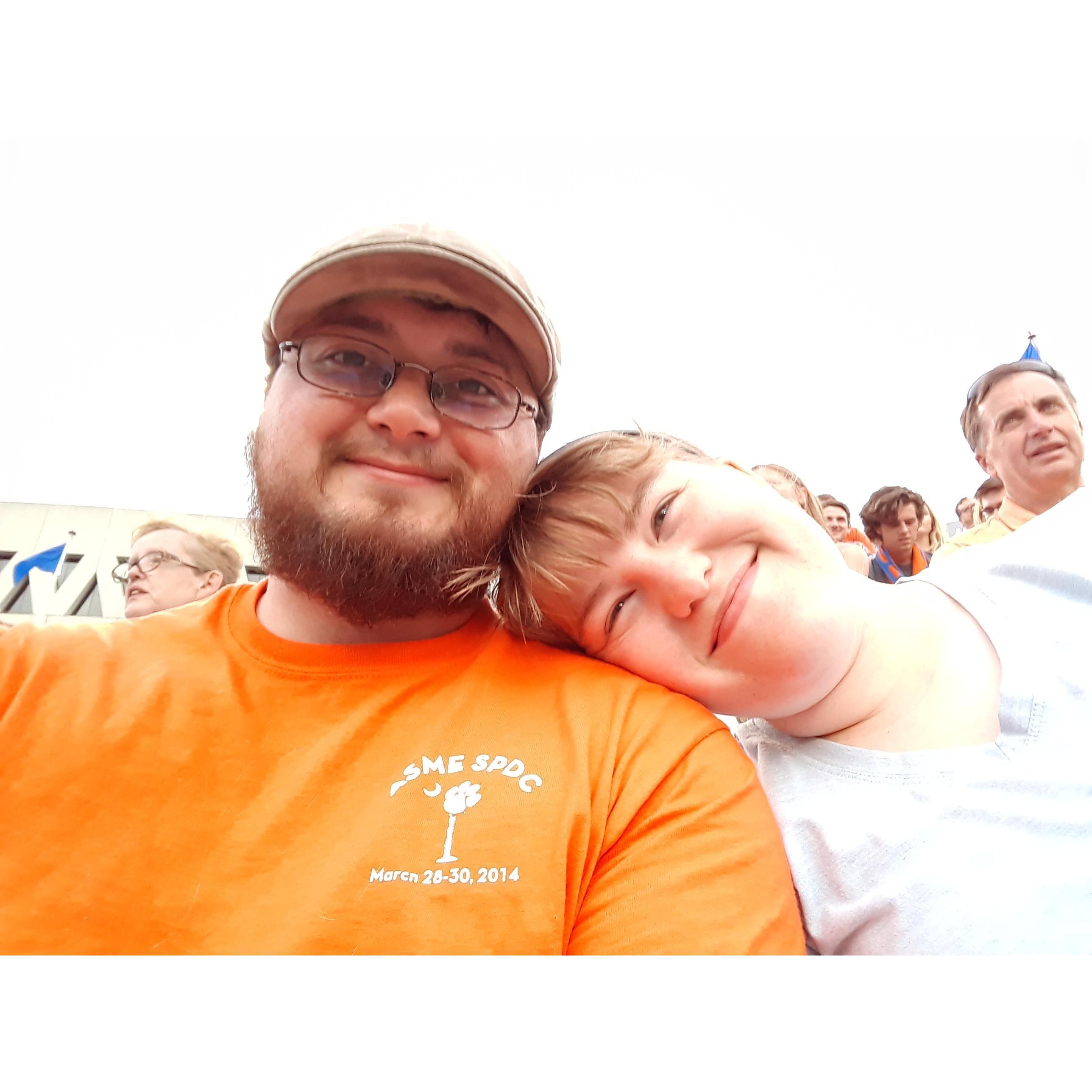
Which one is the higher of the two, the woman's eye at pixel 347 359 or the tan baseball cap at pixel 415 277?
the tan baseball cap at pixel 415 277

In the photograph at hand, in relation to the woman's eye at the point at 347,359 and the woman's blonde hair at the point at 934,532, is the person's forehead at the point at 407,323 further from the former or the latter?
the woman's blonde hair at the point at 934,532

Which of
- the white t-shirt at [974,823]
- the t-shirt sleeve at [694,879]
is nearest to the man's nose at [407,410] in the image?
the t-shirt sleeve at [694,879]

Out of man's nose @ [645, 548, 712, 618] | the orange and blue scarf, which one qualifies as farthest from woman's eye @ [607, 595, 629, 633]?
the orange and blue scarf

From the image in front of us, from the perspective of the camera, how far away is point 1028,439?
268 centimetres

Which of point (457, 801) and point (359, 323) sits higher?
point (359, 323)

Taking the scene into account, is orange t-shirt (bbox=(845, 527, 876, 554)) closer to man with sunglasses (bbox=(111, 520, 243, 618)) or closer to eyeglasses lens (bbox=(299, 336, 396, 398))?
eyeglasses lens (bbox=(299, 336, 396, 398))

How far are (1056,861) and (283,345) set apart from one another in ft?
5.27

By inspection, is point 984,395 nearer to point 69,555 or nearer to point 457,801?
point 457,801

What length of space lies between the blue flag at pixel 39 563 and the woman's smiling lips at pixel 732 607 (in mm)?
13327

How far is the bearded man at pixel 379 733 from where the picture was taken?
891 mm

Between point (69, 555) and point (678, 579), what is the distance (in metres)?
19.1

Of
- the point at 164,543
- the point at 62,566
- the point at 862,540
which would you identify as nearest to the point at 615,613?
the point at 164,543

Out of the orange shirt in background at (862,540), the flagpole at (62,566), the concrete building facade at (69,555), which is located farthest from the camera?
the flagpole at (62,566)

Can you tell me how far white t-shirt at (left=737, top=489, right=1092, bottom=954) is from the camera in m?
0.92
